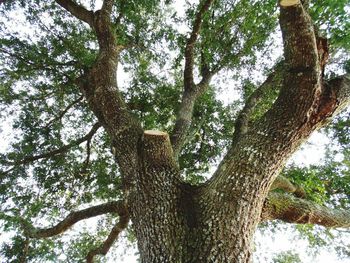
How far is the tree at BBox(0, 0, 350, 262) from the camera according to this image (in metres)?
2.79

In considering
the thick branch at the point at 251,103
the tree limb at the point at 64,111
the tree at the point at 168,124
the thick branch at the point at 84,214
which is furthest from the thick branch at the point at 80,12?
the thick branch at the point at 84,214

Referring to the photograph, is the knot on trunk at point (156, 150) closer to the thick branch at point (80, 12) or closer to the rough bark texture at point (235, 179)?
the rough bark texture at point (235, 179)

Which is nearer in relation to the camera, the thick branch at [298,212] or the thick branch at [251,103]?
the thick branch at [298,212]

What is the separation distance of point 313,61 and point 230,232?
1.86 meters

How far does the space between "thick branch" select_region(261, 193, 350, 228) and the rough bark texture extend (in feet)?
0.05

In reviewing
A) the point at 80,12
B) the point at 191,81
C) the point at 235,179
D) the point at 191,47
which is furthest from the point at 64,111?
the point at 235,179

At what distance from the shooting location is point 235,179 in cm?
277

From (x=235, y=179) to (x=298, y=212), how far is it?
1.12 meters

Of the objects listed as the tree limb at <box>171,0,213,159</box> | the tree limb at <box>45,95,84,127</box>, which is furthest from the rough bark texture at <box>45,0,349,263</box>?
the tree limb at <box>45,95,84,127</box>

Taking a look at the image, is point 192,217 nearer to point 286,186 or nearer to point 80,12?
point 286,186

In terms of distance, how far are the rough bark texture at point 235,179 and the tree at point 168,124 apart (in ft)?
0.04

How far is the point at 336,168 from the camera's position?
5914 mm

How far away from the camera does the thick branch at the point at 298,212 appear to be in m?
3.17

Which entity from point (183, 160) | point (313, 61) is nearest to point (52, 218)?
point (183, 160)
